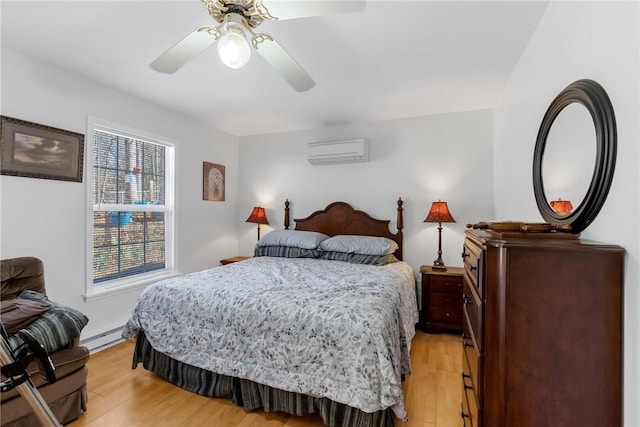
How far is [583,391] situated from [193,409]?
201cm

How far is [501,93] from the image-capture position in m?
2.83

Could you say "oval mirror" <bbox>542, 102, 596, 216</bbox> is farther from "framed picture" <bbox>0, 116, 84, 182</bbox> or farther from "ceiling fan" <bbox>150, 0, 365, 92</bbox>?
"framed picture" <bbox>0, 116, 84, 182</bbox>

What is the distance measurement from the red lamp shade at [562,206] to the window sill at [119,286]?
348cm

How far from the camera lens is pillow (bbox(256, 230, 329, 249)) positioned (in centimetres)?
343

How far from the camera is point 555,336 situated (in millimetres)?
954

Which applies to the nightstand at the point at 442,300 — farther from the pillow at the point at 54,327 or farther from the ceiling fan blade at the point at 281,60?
the pillow at the point at 54,327

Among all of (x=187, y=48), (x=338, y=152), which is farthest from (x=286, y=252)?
(x=187, y=48)

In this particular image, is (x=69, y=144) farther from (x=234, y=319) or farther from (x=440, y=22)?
(x=440, y=22)

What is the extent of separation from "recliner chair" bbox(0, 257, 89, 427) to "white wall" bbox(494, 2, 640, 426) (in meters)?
2.57

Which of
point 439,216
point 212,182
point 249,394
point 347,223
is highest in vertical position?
point 212,182

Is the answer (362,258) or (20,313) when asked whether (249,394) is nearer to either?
(20,313)

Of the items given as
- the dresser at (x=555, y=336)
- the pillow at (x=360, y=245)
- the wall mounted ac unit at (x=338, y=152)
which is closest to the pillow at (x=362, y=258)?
the pillow at (x=360, y=245)

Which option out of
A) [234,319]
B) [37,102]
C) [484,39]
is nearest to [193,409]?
[234,319]

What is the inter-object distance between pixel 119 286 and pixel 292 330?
2.16 metres
